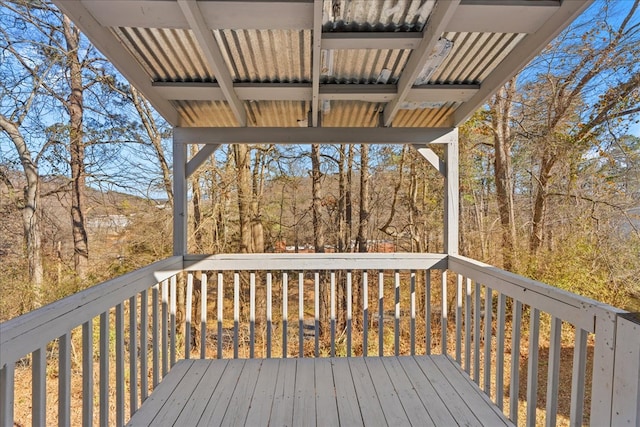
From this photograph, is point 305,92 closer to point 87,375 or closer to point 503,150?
point 87,375

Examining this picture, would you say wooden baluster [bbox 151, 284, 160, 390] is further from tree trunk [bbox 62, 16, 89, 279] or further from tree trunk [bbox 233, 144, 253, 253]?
tree trunk [bbox 62, 16, 89, 279]

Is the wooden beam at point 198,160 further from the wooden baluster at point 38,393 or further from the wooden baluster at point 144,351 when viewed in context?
the wooden baluster at point 38,393

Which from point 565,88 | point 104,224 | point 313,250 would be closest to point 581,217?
point 565,88

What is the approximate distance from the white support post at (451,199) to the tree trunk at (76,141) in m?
6.80

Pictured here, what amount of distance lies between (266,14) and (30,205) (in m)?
7.16

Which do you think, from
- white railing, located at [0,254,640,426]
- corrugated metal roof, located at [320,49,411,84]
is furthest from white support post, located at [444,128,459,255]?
corrugated metal roof, located at [320,49,411,84]

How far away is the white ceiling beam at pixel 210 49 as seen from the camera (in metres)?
1.74

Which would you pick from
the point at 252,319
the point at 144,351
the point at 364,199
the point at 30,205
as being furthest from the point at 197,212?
the point at 144,351

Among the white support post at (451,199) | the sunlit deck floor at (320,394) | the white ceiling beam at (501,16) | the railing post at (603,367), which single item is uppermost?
the white ceiling beam at (501,16)

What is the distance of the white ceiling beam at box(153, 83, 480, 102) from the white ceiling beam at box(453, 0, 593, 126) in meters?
0.10

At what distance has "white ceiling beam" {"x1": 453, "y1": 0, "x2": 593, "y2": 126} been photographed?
1852 millimetres

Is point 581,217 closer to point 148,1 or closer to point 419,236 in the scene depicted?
point 419,236

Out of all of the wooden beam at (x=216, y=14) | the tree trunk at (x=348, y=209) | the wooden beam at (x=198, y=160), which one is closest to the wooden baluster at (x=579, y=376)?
the wooden beam at (x=216, y=14)

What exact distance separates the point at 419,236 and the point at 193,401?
649 centimetres
